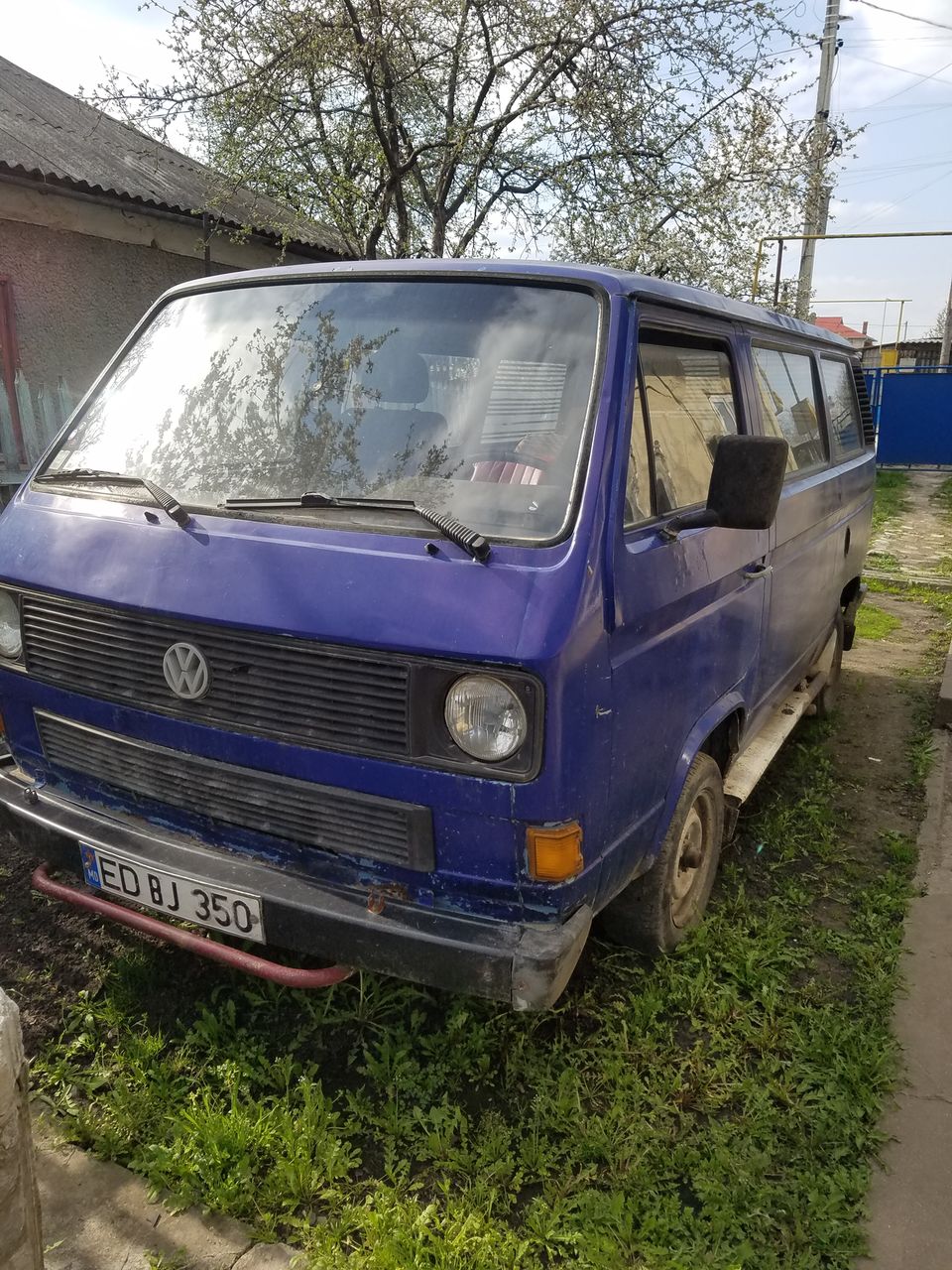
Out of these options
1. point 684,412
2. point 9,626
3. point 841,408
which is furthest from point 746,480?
point 841,408

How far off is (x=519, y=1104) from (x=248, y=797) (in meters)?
1.08

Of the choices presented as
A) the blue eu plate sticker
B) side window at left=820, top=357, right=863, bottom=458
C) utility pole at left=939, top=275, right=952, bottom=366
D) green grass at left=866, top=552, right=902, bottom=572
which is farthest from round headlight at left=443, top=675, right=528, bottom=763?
utility pole at left=939, top=275, right=952, bottom=366

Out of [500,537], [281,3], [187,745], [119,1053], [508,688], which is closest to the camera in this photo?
[508,688]


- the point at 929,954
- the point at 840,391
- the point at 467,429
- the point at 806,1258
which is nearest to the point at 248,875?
the point at 467,429

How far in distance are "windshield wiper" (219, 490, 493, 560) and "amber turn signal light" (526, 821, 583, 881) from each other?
0.63 m

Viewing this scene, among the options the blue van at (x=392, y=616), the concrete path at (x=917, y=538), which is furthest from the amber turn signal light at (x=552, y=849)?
the concrete path at (x=917, y=538)

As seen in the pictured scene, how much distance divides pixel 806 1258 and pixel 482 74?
10259mm

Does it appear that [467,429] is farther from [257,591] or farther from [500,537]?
[257,591]

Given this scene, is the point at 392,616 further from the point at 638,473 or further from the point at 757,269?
the point at 757,269

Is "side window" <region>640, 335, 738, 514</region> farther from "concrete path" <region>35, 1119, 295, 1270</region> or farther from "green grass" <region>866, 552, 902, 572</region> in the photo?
"green grass" <region>866, 552, 902, 572</region>

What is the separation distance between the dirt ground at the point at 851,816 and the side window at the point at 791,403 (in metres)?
1.65

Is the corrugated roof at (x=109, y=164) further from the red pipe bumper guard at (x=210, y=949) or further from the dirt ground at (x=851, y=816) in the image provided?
the red pipe bumper guard at (x=210, y=949)

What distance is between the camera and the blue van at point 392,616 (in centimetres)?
209

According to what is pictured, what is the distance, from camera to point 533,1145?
2.27 metres
